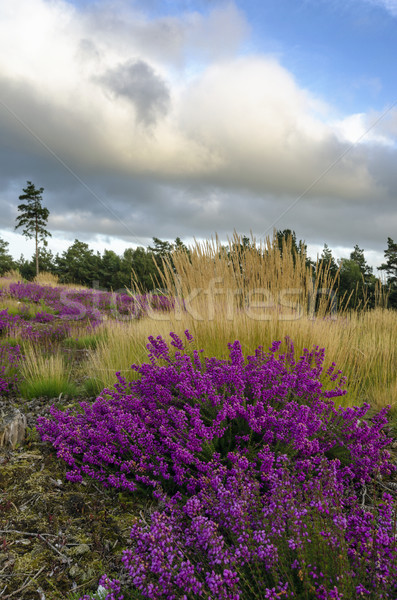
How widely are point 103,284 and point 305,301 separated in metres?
28.1

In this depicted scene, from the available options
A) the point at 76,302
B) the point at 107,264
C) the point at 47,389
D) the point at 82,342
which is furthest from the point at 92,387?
the point at 107,264

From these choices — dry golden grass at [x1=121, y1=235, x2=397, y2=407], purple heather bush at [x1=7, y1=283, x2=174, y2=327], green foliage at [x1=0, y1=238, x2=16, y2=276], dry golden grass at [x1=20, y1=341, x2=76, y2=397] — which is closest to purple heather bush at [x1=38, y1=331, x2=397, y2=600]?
dry golden grass at [x1=121, y1=235, x2=397, y2=407]

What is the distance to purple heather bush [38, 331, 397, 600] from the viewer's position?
137cm

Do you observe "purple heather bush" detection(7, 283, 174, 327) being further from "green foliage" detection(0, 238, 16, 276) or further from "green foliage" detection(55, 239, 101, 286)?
"green foliage" detection(0, 238, 16, 276)

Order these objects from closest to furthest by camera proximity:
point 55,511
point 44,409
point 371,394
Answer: point 55,511 < point 44,409 < point 371,394

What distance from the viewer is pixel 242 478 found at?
78.1 inches

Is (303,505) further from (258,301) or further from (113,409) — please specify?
(258,301)

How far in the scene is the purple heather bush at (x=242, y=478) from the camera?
4.50 feet

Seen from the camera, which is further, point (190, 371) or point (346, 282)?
point (346, 282)

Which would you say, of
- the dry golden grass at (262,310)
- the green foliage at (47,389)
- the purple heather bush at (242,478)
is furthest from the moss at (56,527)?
the dry golden grass at (262,310)

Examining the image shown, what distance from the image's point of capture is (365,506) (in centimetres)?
226

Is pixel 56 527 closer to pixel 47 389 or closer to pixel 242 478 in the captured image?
pixel 242 478

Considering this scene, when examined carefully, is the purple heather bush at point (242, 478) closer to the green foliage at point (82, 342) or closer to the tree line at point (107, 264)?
the green foliage at point (82, 342)

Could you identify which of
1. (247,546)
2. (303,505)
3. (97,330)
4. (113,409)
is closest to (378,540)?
(303,505)
